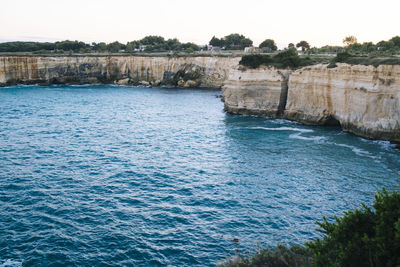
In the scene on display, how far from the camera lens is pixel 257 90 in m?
58.0

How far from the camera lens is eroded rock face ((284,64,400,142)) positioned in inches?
1506

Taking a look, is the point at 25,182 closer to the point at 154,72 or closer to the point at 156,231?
the point at 156,231

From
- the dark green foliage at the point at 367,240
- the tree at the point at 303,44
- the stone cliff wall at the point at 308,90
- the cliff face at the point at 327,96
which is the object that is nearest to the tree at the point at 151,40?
the stone cliff wall at the point at 308,90

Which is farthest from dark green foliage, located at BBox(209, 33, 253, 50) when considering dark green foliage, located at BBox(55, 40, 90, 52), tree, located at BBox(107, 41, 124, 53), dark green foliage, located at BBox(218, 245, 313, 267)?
dark green foliage, located at BBox(218, 245, 313, 267)

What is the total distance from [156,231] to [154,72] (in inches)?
3866

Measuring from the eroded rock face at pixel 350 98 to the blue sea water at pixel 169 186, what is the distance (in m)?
2.31

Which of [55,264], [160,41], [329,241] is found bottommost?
[55,264]

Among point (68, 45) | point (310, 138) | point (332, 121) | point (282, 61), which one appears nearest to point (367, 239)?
point (310, 138)

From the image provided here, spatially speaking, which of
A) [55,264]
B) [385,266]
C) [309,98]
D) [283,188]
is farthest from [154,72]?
[385,266]

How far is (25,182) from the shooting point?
27219 mm

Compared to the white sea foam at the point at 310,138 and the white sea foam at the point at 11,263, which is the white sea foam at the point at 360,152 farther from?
the white sea foam at the point at 11,263

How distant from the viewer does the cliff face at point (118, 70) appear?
103m

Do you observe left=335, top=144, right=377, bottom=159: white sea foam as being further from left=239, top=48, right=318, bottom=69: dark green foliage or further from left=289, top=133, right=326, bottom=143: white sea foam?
left=239, top=48, right=318, bottom=69: dark green foliage

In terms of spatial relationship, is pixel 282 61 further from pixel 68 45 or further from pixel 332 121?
pixel 68 45
